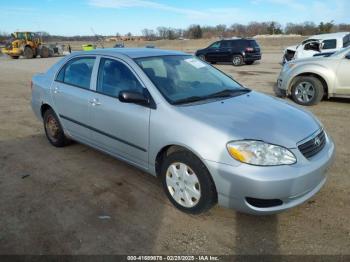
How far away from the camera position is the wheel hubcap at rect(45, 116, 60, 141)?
204 inches

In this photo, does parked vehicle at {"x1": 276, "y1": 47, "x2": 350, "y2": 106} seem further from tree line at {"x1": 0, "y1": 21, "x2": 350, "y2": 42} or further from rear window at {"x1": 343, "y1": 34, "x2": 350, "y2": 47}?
tree line at {"x1": 0, "y1": 21, "x2": 350, "y2": 42}

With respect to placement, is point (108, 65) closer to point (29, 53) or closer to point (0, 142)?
point (0, 142)

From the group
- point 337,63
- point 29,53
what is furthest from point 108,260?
point 29,53

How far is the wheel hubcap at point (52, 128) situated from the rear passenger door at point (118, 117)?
1.19m

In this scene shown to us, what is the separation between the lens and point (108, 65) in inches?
162

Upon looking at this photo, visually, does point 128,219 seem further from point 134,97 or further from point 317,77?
point 317,77

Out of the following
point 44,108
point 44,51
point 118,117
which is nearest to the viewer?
point 118,117

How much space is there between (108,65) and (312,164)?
8.52ft

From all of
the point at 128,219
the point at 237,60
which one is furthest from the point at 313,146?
the point at 237,60

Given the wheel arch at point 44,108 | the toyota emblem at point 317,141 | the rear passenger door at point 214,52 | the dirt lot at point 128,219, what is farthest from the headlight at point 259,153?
the rear passenger door at point 214,52

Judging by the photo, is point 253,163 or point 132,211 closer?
point 253,163

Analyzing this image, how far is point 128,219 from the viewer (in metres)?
3.29

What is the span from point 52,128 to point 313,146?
3.88 metres

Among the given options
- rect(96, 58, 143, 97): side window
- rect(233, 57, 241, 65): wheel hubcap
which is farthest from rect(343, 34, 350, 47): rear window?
rect(96, 58, 143, 97): side window
